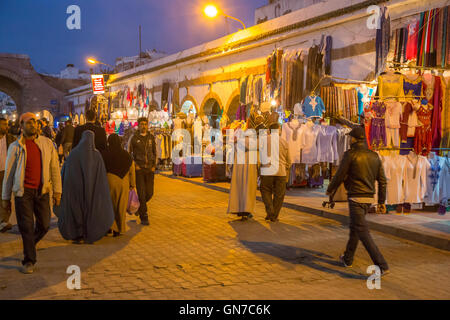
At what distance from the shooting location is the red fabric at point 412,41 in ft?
34.2

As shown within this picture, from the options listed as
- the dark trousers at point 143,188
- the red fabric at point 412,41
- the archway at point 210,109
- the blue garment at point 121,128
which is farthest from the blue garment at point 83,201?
the blue garment at point 121,128

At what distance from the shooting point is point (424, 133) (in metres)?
9.31

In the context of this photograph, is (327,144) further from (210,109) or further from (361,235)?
(210,109)

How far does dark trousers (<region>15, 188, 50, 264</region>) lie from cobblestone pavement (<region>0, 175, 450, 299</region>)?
0.29 metres

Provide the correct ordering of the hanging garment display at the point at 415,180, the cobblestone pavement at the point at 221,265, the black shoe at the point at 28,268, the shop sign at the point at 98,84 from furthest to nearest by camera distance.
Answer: the shop sign at the point at 98,84, the hanging garment display at the point at 415,180, the black shoe at the point at 28,268, the cobblestone pavement at the point at 221,265

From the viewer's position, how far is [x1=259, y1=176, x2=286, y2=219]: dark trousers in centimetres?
881

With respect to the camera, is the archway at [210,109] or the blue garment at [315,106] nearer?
the blue garment at [315,106]

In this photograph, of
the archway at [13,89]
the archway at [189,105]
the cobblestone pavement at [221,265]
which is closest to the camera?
the cobblestone pavement at [221,265]

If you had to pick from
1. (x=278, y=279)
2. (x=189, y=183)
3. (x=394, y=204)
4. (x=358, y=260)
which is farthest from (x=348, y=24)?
(x=278, y=279)

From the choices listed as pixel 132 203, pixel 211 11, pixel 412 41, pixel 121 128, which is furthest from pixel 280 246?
pixel 121 128

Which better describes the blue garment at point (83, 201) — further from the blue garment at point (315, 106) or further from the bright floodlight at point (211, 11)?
the bright floodlight at point (211, 11)

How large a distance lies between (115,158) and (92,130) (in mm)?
611

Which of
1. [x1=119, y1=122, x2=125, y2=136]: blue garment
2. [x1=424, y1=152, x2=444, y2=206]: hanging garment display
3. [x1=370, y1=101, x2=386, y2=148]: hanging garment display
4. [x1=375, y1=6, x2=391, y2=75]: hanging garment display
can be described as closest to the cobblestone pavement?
[x1=370, y1=101, x2=386, y2=148]: hanging garment display

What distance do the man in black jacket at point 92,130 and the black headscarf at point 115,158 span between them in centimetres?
21
